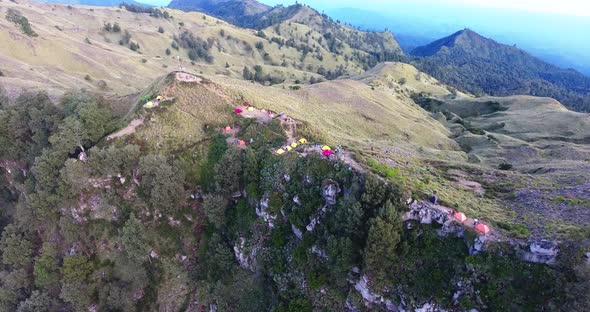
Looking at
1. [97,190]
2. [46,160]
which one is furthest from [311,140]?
[46,160]

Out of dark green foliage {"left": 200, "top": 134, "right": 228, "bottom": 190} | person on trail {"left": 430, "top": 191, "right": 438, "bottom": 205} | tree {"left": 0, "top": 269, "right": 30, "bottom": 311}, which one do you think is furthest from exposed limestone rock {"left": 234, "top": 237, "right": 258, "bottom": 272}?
tree {"left": 0, "top": 269, "right": 30, "bottom": 311}

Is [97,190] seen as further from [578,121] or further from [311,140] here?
[578,121]

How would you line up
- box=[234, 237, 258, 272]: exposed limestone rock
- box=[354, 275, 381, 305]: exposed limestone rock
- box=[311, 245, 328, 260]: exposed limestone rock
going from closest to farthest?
box=[354, 275, 381, 305]: exposed limestone rock, box=[311, 245, 328, 260]: exposed limestone rock, box=[234, 237, 258, 272]: exposed limestone rock

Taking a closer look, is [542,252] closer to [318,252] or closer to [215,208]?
[318,252]

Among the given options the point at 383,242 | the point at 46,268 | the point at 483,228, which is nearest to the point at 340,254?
the point at 383,242

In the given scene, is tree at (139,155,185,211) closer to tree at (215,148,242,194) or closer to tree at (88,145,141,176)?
tree at (88,145,141,176)

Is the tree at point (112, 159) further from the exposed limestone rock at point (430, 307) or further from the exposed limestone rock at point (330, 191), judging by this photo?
the exposed limestone rock at point (430, 307)

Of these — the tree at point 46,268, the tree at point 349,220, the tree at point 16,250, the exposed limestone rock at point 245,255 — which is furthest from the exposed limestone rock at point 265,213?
the tree at point 16,250
